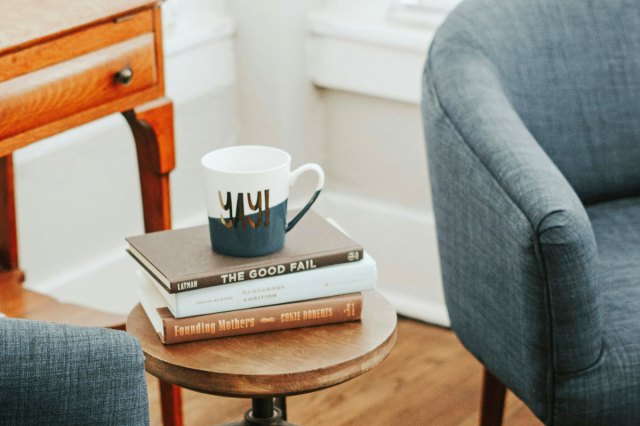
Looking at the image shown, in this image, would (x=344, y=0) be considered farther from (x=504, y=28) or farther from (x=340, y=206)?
(x=504, y=28)

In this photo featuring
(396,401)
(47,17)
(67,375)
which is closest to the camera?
(67,375)

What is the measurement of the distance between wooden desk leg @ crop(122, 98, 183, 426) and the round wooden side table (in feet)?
1.40

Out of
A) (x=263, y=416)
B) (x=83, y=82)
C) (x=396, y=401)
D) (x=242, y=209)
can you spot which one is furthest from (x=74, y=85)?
(x=396, y=401)

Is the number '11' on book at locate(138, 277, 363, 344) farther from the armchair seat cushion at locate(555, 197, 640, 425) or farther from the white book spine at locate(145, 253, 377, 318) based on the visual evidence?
the armchair seat cushion at locate(555, 197, 640, 425)

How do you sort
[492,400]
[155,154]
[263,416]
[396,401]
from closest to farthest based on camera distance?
[263,416], [155,154], [492,400], [396,401]

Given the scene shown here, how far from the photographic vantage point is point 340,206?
246 cm

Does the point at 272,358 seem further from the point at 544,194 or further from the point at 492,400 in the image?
the point at 492,400

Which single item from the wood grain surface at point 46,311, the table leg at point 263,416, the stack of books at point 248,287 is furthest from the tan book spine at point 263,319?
the wood grain surface at point 46,311

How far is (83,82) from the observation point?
1346 millimetres

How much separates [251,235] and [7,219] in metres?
0.73

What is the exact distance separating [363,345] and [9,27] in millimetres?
595

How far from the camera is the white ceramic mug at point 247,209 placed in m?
1.08

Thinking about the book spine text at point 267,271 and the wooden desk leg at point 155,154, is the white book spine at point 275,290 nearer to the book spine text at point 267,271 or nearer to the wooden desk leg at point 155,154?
the book spine text at point 267,271

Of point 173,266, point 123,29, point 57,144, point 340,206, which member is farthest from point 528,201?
point 340,206
